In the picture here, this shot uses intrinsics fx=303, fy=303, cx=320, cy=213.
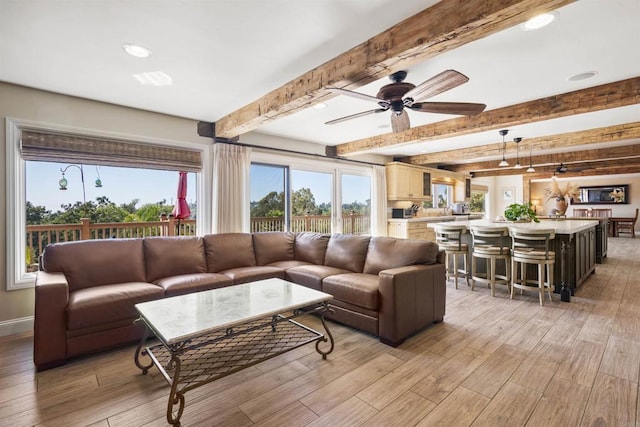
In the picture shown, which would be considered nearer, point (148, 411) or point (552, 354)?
point (148, 411)

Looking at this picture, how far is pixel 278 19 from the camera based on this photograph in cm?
201

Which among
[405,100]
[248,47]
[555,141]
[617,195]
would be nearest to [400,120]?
[405,100]

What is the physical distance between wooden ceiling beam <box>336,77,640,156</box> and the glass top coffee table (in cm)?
323

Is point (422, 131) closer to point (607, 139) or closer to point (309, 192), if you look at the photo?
point (309, 192)

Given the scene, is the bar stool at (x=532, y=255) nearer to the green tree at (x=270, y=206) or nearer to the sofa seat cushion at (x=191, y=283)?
the green tree at (x=270, y=206)

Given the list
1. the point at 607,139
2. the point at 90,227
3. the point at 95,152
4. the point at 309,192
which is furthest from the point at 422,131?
the point at 90,227

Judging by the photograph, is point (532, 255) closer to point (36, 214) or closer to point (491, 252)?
point (491, 252)

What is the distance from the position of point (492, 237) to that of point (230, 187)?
398 centimetres

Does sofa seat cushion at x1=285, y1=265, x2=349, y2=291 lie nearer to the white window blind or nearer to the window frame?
the white window blind

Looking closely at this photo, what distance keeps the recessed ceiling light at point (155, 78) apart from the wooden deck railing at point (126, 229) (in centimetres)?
188

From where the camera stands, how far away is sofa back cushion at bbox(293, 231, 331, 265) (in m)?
4.13

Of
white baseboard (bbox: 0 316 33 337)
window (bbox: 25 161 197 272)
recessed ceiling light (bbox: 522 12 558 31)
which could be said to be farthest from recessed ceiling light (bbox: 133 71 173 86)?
recessed ceiling light (bbox: 522 12 558 31)

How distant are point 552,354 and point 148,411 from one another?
3.02 meters

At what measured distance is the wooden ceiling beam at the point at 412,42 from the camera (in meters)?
1.66
